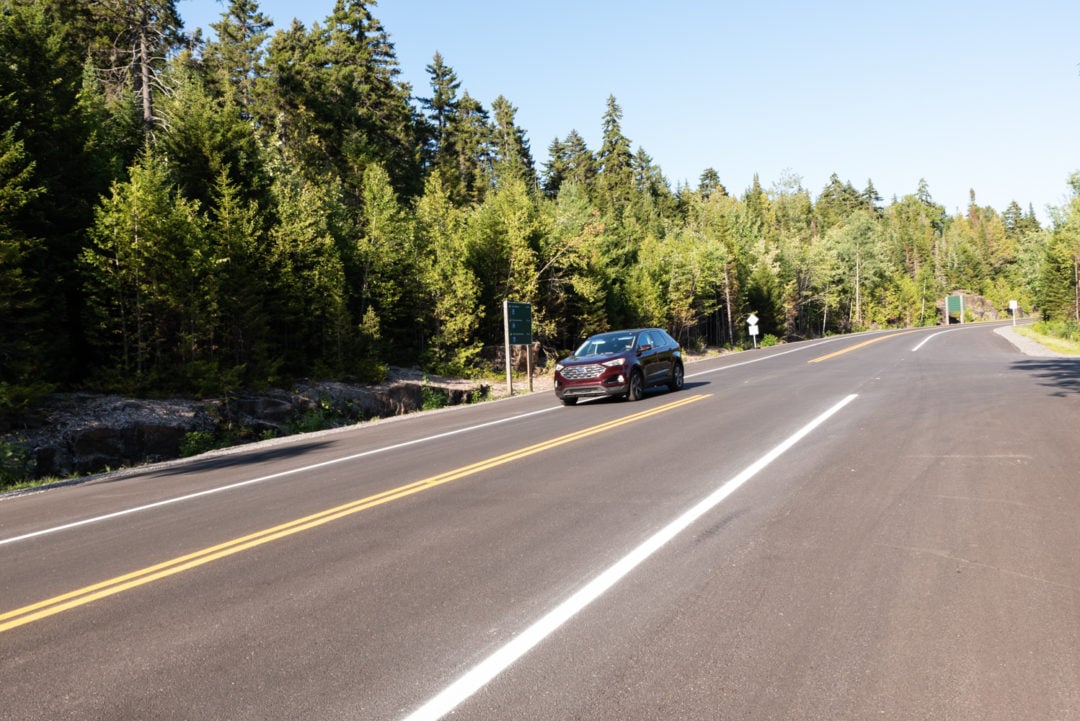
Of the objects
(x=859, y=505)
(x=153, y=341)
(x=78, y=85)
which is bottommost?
(x=859, y=505)

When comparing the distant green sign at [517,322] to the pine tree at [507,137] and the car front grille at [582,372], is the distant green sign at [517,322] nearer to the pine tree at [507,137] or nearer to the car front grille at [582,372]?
the car front grille at [582,372]

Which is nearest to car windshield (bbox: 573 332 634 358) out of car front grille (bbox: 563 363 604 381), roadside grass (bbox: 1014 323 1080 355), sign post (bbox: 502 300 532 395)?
car front grille (bbox: 563 363 604 381)

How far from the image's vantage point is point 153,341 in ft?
66.8

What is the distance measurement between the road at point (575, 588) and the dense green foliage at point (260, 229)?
11138 millimetres

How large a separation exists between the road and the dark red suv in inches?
279

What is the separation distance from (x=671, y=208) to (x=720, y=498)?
97.5 m

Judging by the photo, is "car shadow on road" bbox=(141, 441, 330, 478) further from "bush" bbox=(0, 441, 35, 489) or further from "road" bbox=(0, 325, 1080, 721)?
"bush" bbox=(0, 441, 35, 489)

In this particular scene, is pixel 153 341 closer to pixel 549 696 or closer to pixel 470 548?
pixel 470 548

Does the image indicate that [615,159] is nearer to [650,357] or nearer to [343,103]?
[343,103]

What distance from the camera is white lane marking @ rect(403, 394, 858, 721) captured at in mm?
3174

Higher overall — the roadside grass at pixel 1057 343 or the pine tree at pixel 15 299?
the pine tree at pixel 15 299

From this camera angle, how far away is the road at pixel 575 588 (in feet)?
10.7

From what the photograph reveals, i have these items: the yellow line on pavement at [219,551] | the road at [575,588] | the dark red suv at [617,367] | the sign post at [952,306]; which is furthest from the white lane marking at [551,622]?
the sign post at [952,306]

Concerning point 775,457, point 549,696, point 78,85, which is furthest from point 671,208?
point 549,696
